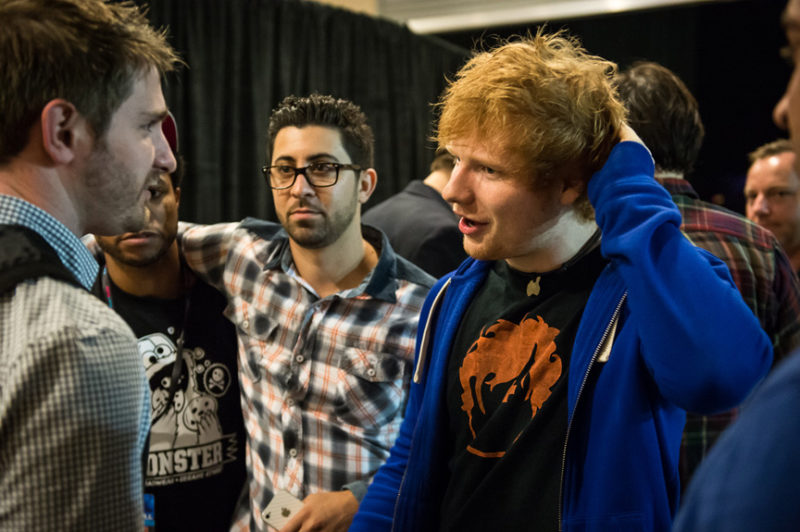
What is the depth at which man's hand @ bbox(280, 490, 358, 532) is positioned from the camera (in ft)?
5.38

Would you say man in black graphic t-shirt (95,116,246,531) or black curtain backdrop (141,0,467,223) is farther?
black curtain backdrop (141,0,467,223)

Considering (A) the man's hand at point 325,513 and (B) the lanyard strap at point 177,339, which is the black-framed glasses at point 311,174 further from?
(A) the man's hand at point 325,513

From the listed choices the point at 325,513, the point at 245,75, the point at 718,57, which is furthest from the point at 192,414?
the point at 718,57

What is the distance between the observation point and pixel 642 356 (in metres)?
1.16

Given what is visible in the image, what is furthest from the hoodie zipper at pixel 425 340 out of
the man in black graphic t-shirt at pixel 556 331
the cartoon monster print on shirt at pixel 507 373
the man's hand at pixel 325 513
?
the man's hand at pixel 325 513

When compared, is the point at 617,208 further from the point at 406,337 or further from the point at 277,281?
the point at 277,281

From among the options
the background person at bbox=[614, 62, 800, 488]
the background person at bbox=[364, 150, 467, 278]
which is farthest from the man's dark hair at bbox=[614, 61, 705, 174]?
the background person at bbox=[364, 150, 467, 278]

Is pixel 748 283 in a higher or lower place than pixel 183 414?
higher

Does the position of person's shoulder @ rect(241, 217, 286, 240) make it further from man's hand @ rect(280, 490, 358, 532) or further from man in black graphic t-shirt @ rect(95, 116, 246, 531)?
man's hand @ rect(280, 490, 358, 532)

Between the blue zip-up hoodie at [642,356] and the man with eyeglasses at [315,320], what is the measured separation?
666 mm

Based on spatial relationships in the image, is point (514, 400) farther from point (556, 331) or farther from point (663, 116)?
point (663, 116)

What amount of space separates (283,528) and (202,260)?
81cm

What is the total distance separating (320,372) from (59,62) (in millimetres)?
1041

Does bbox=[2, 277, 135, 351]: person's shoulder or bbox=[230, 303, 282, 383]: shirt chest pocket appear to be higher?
bbox=[2, 277, 135, 351]: person's shoulder
